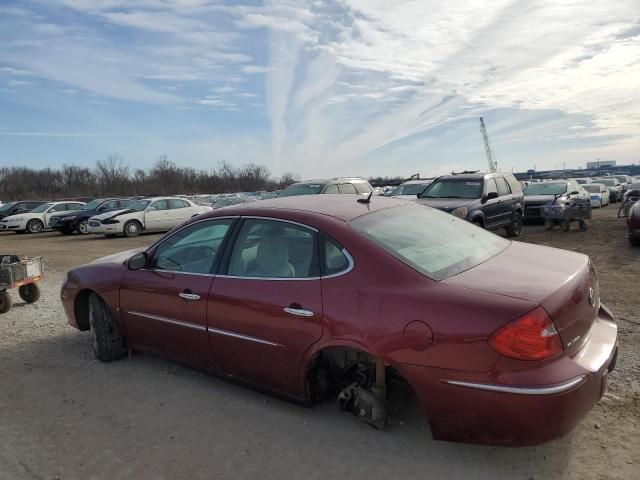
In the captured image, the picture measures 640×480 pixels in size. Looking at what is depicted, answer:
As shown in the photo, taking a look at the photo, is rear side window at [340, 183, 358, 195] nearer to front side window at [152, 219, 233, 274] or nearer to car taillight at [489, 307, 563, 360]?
front side window at [152, 219, 233, 274]

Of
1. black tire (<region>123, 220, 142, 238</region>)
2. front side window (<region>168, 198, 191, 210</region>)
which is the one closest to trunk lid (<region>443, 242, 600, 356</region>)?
black tire (<region>123, 220, 142, 238</region>)

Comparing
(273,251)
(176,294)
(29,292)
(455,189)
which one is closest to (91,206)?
(29,292)

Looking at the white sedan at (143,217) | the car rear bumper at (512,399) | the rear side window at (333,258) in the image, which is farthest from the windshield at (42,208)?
the car rear bumper at (512,399)

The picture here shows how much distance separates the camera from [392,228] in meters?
3.46

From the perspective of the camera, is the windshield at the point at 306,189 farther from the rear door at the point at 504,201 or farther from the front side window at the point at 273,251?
the front side window at the point at 273,251

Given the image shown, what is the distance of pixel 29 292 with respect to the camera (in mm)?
7441

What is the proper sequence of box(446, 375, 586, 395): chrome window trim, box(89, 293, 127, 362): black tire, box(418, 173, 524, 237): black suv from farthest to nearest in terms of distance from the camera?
box(418, 173, 524, 237): black suv < box(89, 293, 127, 362): black tire < box(446, 375, 586, 395): chrome window trim

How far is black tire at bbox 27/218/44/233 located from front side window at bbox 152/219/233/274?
75.9 feet

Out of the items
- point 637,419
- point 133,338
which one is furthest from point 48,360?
point 637,419

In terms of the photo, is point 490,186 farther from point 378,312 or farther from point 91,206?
point 91,206

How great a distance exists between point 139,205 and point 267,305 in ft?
60.0

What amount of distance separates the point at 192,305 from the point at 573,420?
2.69 meters

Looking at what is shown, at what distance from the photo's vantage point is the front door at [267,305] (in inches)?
126

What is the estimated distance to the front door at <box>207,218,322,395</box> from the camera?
320 centimetres
